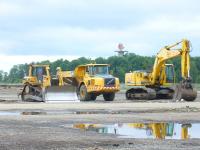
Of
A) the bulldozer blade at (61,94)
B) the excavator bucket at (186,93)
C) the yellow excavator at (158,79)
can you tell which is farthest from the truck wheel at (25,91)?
the excavator bucket at (186,93)

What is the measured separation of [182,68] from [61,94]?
28.7 ft

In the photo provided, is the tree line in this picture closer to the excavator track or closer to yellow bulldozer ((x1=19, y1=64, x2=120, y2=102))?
the excavator track

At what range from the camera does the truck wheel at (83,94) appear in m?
43.7

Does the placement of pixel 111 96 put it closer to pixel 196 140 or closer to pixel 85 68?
pixel 85 68

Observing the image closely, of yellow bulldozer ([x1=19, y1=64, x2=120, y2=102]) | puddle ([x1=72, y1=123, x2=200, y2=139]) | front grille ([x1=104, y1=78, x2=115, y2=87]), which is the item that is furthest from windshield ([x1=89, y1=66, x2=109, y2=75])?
puddle ([x1=72, y1=123, x2=200, y2=139])

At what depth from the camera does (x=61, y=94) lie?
137 feet

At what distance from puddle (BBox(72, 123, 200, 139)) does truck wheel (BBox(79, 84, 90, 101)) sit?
2339 centimetres

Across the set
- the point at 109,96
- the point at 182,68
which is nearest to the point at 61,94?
the point at 109,96

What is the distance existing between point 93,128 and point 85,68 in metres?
26.3

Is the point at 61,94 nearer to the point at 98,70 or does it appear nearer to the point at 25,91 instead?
the point at 25,91

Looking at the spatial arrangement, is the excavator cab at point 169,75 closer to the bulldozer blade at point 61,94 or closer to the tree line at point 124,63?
the bulldozer blade at point 61,94

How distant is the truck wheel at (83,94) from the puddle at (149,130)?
23388mm

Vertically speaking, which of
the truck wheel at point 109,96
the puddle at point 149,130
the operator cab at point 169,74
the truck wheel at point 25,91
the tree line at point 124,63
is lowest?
the puddle at point 149,130

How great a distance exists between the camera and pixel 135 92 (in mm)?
47062
